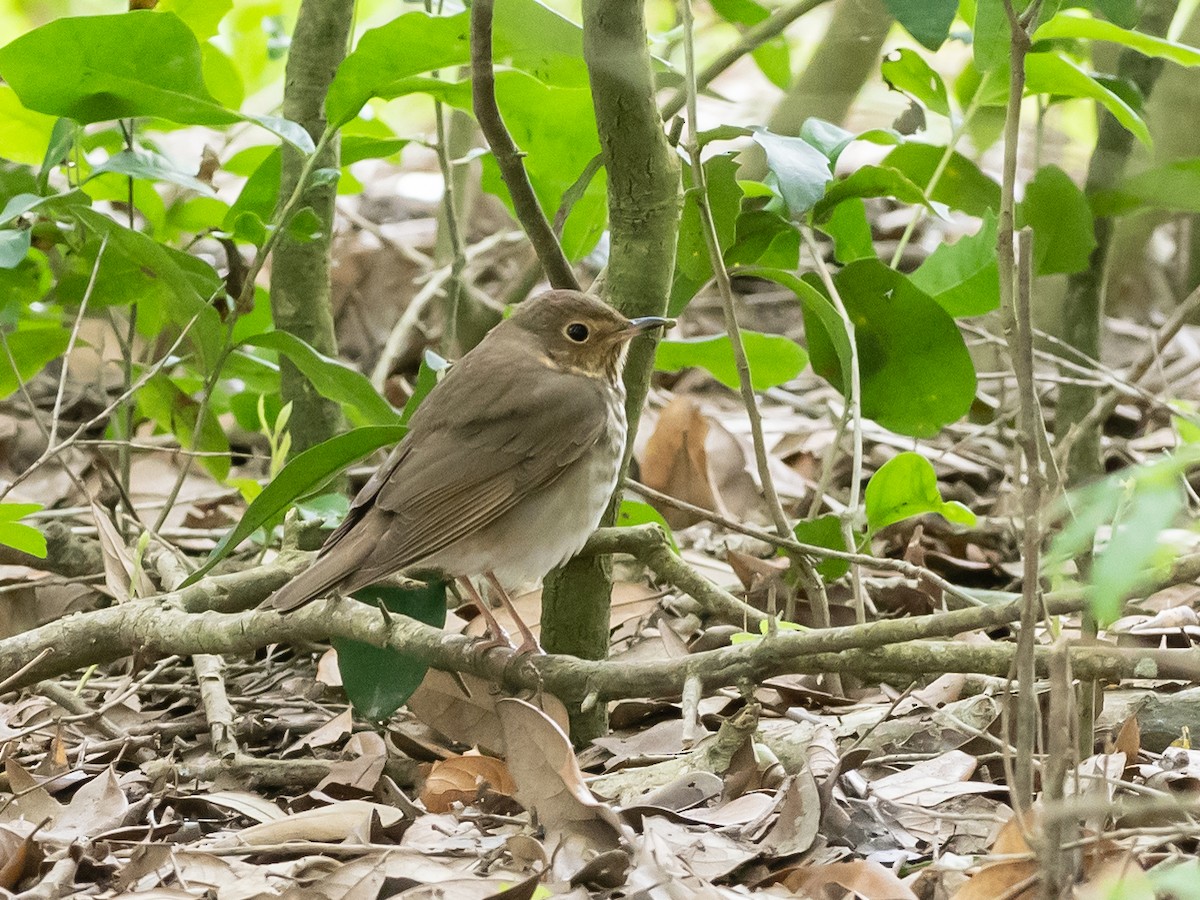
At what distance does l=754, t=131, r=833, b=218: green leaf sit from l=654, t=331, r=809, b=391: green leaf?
77 centimetres

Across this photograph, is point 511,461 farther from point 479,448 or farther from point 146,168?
point 146,168

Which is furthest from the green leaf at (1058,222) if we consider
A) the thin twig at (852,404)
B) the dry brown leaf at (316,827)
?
the dry brown leaf at (316,827)

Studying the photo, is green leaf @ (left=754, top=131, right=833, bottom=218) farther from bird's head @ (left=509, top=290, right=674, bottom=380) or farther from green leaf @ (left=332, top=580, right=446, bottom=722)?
green leaf @ (left=332, top=580, right=446, bottom=722)

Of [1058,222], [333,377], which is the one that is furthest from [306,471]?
[1058,222]

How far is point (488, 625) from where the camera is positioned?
4.02 metres

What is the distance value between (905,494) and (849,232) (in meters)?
1.00

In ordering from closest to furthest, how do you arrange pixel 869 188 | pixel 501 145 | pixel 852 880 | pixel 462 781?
pixel 852 880, pixel 501 145, pixel 462 781, pixel 869 188

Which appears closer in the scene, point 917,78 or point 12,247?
point 12,247

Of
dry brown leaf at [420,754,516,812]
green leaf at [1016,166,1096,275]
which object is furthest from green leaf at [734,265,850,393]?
dry brown leaf at [420,754,516,812]

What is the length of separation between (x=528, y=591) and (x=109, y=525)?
1415 mm

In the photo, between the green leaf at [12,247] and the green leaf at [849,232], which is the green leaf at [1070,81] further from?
the green leaf at [12,247]

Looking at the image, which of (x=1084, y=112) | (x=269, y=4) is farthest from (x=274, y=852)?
(x=1084, y=112)

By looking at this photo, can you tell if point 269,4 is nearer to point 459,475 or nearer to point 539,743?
point 459,475

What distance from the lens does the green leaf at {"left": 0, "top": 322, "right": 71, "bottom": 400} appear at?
15.8 ft
